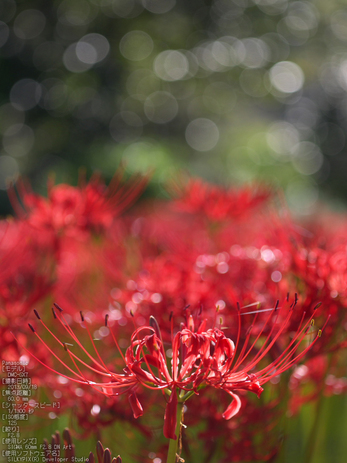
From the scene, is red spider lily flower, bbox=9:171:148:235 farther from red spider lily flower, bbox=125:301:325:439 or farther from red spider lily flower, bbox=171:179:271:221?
red spider lily flower, bbox=125:301:325:439

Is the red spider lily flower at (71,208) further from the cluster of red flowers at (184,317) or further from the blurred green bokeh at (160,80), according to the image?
the blurred green bokeh at (160,80)

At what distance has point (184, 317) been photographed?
51cm

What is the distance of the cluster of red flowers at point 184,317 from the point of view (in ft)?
1.51

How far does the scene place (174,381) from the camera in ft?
1.28

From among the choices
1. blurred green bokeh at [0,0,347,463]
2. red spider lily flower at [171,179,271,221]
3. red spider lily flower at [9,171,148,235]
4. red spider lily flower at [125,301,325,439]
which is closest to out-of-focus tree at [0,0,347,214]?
blurred green bokeh at [0,0,347,463]

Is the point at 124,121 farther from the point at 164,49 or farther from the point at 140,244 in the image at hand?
the point at 140,244

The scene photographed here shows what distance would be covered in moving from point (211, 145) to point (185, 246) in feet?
17.3

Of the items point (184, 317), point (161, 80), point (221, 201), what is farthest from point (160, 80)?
point (184, 317)

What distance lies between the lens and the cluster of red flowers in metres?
0.46

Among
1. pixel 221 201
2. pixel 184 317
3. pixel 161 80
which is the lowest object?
pixel 161 80

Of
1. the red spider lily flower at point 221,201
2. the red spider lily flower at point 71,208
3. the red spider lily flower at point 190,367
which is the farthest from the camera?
the red spider lily flower at point 221,201

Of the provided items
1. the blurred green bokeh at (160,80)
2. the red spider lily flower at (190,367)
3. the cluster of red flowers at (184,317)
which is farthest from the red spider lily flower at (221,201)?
the blurred green bokeh at (160,80)

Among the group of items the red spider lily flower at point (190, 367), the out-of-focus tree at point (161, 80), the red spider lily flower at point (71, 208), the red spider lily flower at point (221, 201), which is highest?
the red spider lily flower at point (190, 367)

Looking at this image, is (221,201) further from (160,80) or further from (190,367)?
(160,80)
